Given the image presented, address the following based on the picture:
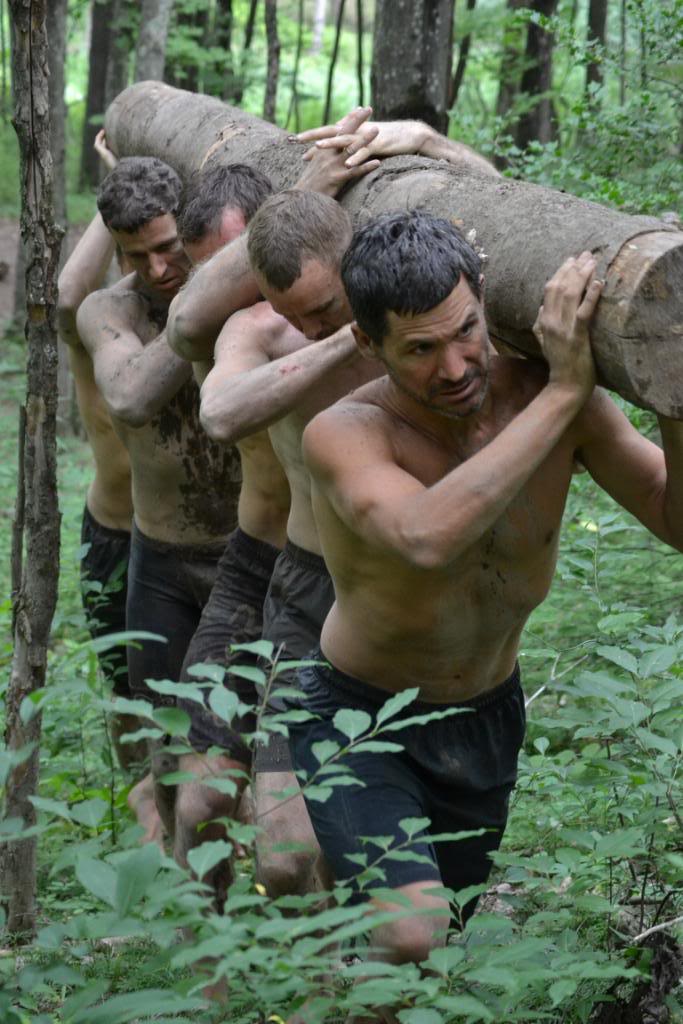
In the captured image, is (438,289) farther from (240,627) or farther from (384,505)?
(240,627)

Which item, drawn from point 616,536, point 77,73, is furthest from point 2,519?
point 77,73

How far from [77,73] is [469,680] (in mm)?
33205

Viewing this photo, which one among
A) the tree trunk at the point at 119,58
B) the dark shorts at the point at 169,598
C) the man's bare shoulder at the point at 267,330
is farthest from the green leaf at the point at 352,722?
the tree trunk at the point at 119,58

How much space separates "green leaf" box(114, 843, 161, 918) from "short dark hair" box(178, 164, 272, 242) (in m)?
2.87

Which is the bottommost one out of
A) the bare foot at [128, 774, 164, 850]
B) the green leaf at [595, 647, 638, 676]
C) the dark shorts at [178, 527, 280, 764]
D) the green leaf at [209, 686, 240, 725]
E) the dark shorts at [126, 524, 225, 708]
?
the bare foot at [128, 774, 164, 850]

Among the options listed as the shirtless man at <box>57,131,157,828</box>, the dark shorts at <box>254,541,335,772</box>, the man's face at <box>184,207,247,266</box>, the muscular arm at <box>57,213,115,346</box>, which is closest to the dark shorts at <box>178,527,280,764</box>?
the dark shorts at <box>254,541,335,772</box>

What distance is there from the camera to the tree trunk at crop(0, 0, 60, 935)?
402 centimetres

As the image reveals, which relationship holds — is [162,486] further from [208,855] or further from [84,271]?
[208,855]

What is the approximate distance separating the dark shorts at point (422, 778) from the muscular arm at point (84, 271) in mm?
3174

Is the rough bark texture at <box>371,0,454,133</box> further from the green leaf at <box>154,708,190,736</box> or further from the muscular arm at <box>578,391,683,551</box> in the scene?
the green leaf at <box>154,708,190,736</box>

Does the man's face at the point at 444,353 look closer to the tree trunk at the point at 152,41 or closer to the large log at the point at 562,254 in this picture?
the large log at the point at 562,254

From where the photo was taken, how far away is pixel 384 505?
9.62 feet

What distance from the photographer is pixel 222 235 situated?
4.55 meters

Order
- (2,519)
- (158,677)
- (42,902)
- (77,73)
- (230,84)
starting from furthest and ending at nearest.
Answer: (77,73), (230,84), (2,519), (158,677), (42,902)
